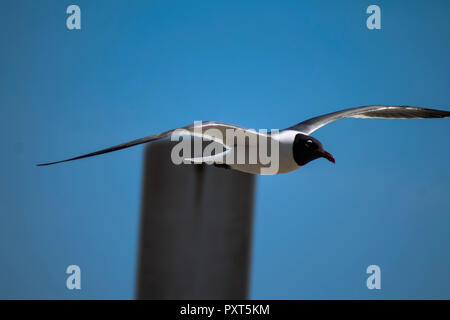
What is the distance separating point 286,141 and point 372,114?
7.74 ft

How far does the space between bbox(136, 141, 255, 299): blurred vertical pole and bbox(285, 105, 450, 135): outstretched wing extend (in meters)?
2.04

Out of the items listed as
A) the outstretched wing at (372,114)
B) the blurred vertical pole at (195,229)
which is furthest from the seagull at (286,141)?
the blurred vertical pole at (195,229)

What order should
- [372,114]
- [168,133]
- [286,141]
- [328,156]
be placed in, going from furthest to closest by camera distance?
[372,114] < [328,156] < [286,141] < [168,133]

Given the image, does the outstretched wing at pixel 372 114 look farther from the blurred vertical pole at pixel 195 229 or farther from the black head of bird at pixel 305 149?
the blurred vertical pole at pixel 195 229

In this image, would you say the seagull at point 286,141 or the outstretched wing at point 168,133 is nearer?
the outstretched wing at point 168,133

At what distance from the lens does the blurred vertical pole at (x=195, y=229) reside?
410 centimetres

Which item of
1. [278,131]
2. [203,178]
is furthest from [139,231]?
[278,131]

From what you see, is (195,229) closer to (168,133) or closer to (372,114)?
(168,133)

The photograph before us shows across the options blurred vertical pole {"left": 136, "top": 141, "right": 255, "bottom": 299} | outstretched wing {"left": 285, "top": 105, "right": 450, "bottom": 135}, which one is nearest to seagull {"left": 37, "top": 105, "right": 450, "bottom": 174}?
outstretched wing {"left": 285, "top": 105, "right": 450, "bottom": 135}

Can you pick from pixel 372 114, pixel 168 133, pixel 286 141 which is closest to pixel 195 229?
pixel 168 133

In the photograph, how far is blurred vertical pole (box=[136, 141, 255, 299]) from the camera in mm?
4098

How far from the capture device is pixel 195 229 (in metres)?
4.09

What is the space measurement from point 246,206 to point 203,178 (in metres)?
0.42
